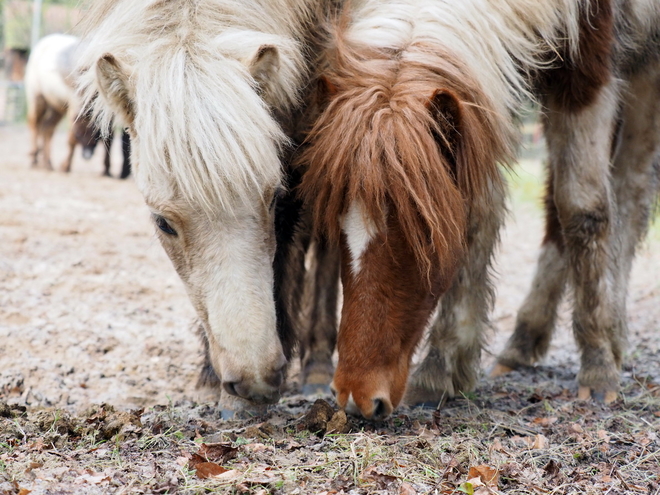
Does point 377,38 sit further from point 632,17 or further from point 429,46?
point 632,17

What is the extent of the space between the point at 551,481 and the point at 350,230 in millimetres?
1104

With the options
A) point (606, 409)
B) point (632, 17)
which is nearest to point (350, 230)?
point (606, 409)

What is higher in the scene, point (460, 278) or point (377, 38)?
point (377, 38)

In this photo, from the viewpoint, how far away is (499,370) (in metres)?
4.20

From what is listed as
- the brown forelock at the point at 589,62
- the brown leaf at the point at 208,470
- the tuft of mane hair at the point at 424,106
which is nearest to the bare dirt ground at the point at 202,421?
the brown leaf at the point at 208,470

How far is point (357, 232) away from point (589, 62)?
60.0 inches

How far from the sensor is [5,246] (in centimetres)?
593

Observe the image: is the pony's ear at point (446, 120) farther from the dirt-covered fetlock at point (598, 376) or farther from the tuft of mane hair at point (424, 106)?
the dirt-covered fetlock at point (598, 376)

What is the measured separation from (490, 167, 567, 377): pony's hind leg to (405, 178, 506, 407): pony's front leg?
0.78 meters

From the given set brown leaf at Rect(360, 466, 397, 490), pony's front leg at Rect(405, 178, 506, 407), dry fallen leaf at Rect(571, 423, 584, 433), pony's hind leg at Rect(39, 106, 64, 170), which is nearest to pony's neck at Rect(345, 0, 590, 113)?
pony's front leg at Rect(405, 178, 506, 407)

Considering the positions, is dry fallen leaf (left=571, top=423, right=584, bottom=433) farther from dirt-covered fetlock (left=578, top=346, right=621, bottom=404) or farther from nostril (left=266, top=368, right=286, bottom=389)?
nostril (left=266, top=368, right=286, bottom=389)

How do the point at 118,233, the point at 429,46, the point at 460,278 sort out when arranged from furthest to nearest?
the point at 118,233 < the point at 460,278 < the point at 429,46

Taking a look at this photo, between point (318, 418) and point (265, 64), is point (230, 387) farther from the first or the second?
point (265, 64)

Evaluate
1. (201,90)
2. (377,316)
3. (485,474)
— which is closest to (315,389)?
(377,316)
